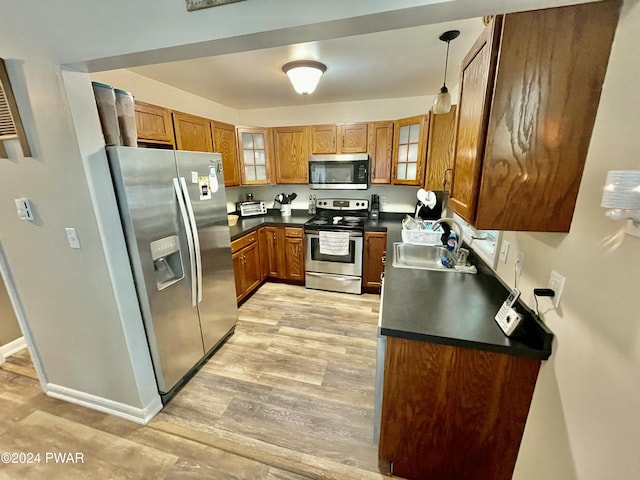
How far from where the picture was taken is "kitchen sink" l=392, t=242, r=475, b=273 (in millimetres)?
1868

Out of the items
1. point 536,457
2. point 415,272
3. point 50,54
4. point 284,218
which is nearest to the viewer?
point 536,457

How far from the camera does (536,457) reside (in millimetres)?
1020

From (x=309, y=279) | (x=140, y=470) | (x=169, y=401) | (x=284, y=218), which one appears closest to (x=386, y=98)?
(x=284, y=218)

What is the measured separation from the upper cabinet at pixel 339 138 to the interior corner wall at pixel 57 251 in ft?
8.03

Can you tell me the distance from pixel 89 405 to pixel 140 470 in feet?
2.46

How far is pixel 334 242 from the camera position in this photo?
3186 mm

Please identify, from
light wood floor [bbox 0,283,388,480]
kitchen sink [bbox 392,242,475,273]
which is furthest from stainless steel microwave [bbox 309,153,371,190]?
light wood floor [bbox 0,283,388,480]

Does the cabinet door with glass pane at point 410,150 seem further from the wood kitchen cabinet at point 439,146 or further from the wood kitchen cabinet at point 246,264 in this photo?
the wood kitchen cabinet at point 246,264

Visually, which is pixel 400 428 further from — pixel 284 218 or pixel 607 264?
pixel 284 218

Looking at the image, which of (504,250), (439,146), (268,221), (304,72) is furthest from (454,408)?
(268,221)

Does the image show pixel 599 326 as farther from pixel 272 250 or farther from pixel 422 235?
pixel 272 250

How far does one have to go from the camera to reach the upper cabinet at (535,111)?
80 cm

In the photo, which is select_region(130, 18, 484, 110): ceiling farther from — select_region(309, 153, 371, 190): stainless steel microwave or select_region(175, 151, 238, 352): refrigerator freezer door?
select_region(175, 151, 238, 352): refrigerator freezer door

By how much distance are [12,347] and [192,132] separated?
2.57m
